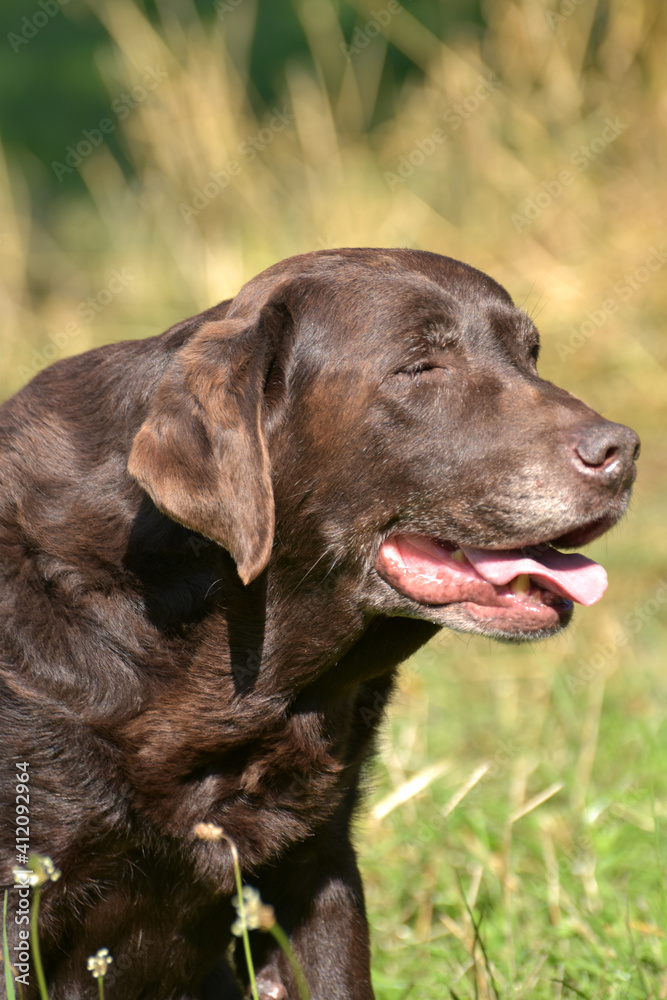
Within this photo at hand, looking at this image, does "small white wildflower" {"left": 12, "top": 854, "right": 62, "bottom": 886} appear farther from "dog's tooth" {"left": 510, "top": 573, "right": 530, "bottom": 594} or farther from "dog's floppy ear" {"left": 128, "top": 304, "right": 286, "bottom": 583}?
"dog's tooth" {"left": 510, "top": 573, "right": 530, "bottom": 594}

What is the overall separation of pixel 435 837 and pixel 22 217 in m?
7.33

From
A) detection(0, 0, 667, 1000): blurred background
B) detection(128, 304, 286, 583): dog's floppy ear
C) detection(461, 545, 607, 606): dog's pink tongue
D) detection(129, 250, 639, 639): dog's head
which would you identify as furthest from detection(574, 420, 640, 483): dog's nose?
detection(0, 0, 667, 1000): blurred background

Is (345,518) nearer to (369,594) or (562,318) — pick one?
(369,594)

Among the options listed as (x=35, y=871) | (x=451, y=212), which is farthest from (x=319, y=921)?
(x=451, y=212)

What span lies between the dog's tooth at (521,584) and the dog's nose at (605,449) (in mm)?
302

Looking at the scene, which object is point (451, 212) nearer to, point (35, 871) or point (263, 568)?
point (263, 568)

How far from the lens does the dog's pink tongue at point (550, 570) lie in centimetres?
273

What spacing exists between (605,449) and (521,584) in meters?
0.38

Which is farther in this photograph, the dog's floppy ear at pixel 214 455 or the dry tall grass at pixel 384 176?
the dry tall grass at pixel 384 176

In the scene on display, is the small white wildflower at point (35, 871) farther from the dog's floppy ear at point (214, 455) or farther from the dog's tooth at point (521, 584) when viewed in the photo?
the dog's tooth at point (521, 584)

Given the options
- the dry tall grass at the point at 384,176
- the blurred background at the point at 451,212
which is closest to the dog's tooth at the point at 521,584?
the blurred background at the point at 451,212

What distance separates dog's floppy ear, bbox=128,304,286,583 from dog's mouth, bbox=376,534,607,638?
14.9 inches

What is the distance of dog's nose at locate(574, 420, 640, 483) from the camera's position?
8.73ft

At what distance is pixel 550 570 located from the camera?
281 centimetres
